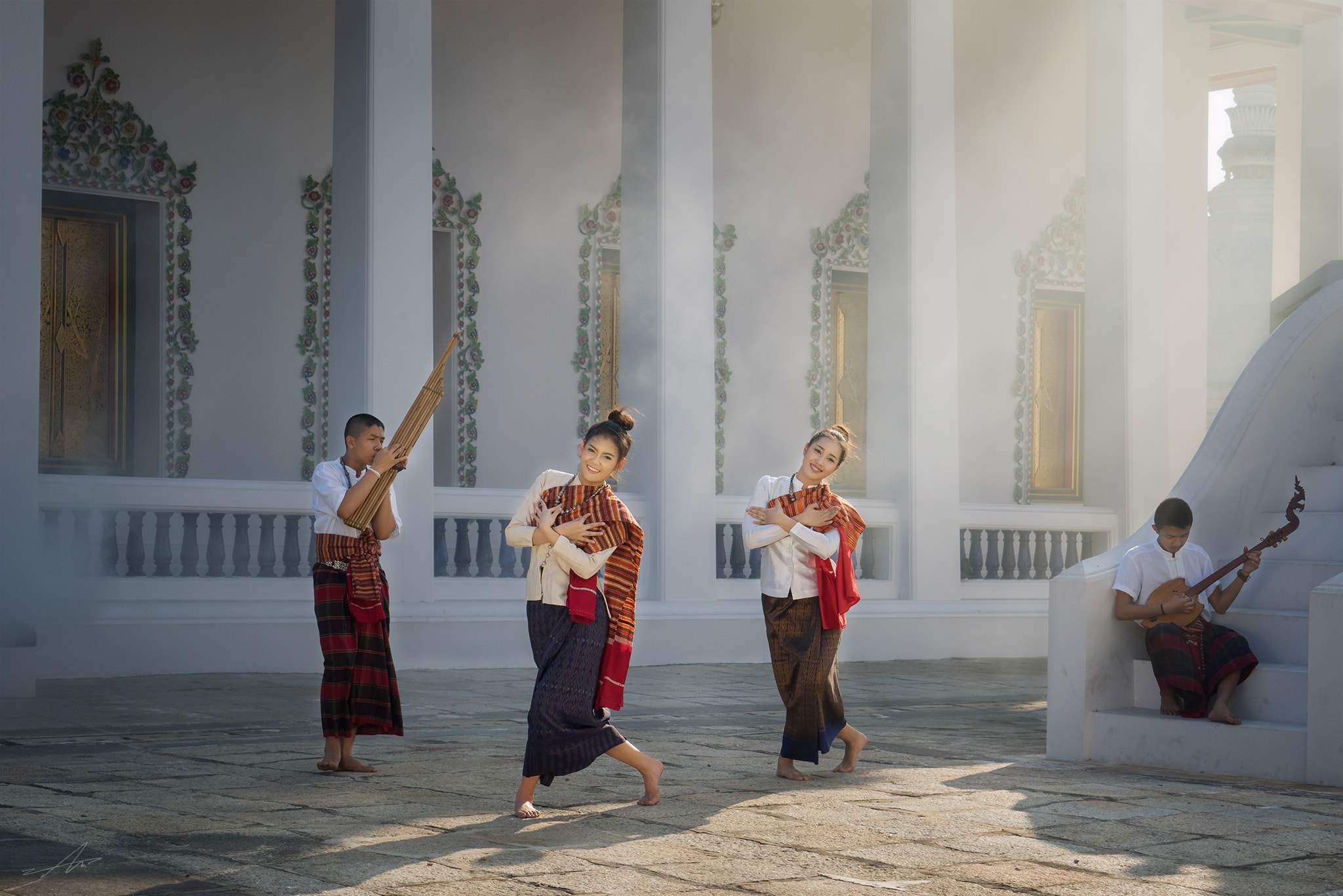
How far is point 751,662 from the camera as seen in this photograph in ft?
35.4

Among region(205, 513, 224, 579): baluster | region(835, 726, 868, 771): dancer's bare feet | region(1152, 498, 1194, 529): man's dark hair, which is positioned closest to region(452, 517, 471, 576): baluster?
region(205, 513, 224, 579): baluster

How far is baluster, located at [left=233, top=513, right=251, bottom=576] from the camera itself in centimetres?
934

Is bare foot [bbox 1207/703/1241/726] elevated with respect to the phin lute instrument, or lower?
lower

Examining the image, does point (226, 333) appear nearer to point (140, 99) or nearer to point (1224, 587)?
point (140, 99)

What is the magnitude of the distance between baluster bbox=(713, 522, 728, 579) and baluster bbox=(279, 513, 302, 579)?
3.00 metres

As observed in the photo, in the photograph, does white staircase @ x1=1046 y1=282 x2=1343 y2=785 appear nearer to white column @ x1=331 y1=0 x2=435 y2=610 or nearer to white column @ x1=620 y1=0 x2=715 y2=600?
white column @ x1=620 y1=0 x2=715 y2=600

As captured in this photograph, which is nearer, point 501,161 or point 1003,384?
point 501,161

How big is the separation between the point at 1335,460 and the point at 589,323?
648cm

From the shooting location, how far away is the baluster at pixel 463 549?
10.1 meters

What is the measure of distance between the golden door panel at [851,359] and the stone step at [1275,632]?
22.6 ft

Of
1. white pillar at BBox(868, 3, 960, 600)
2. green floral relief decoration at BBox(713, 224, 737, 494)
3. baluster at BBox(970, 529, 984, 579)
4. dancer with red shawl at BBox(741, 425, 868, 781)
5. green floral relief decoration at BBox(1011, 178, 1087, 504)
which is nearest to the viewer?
dancer with red shawl at BBox(741, 425, 868, 781)

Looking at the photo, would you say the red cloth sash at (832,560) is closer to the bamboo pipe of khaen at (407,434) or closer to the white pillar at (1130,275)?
the bamboo pipe of khaen at (407,434)

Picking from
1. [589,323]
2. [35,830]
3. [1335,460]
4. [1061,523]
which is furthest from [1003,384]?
[35,830]

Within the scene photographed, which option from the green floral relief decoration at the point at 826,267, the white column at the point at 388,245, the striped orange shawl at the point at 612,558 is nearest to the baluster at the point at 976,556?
the green floral relief decoration at the point at 826,267
